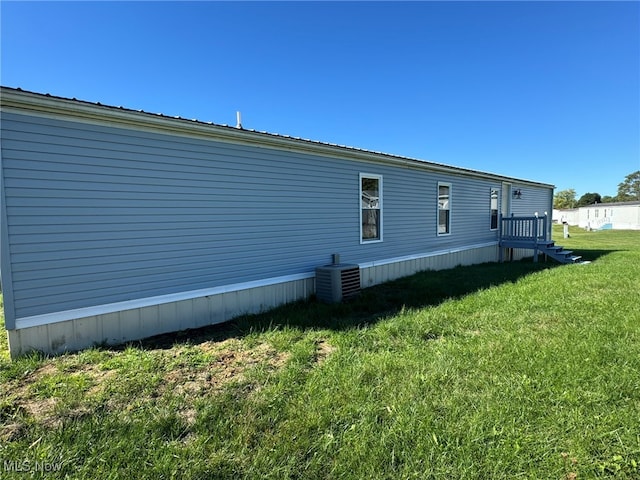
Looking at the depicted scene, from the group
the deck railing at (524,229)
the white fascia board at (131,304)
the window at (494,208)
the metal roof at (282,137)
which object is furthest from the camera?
the window at (494,208)

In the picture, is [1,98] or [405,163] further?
[405,163]

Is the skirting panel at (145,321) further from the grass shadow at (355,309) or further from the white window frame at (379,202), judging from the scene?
the white window frame at (379,202)

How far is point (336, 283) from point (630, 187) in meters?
96.8

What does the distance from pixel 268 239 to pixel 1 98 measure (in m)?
3.64

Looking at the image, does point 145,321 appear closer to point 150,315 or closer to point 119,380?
point 150,315

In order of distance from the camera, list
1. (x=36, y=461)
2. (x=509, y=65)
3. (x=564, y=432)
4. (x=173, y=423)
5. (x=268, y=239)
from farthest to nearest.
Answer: (x=509, y=65)
(x=268, y=239)
(x=173, y=423)
(x=564, y=432)
(x=36, y=461)

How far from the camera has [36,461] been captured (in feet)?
6.31

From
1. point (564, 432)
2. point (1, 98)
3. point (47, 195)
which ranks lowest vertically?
point (564, 432)

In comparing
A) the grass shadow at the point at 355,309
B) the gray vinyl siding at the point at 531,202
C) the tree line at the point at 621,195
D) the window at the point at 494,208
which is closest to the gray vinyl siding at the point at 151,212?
the grass shadow at the point at 355,309

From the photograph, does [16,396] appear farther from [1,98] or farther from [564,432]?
[564,432]

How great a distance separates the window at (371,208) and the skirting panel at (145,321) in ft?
8.00

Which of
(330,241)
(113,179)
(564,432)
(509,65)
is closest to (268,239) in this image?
(330,241)

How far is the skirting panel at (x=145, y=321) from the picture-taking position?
3.63 meters

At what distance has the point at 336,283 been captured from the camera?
589 centimetres
